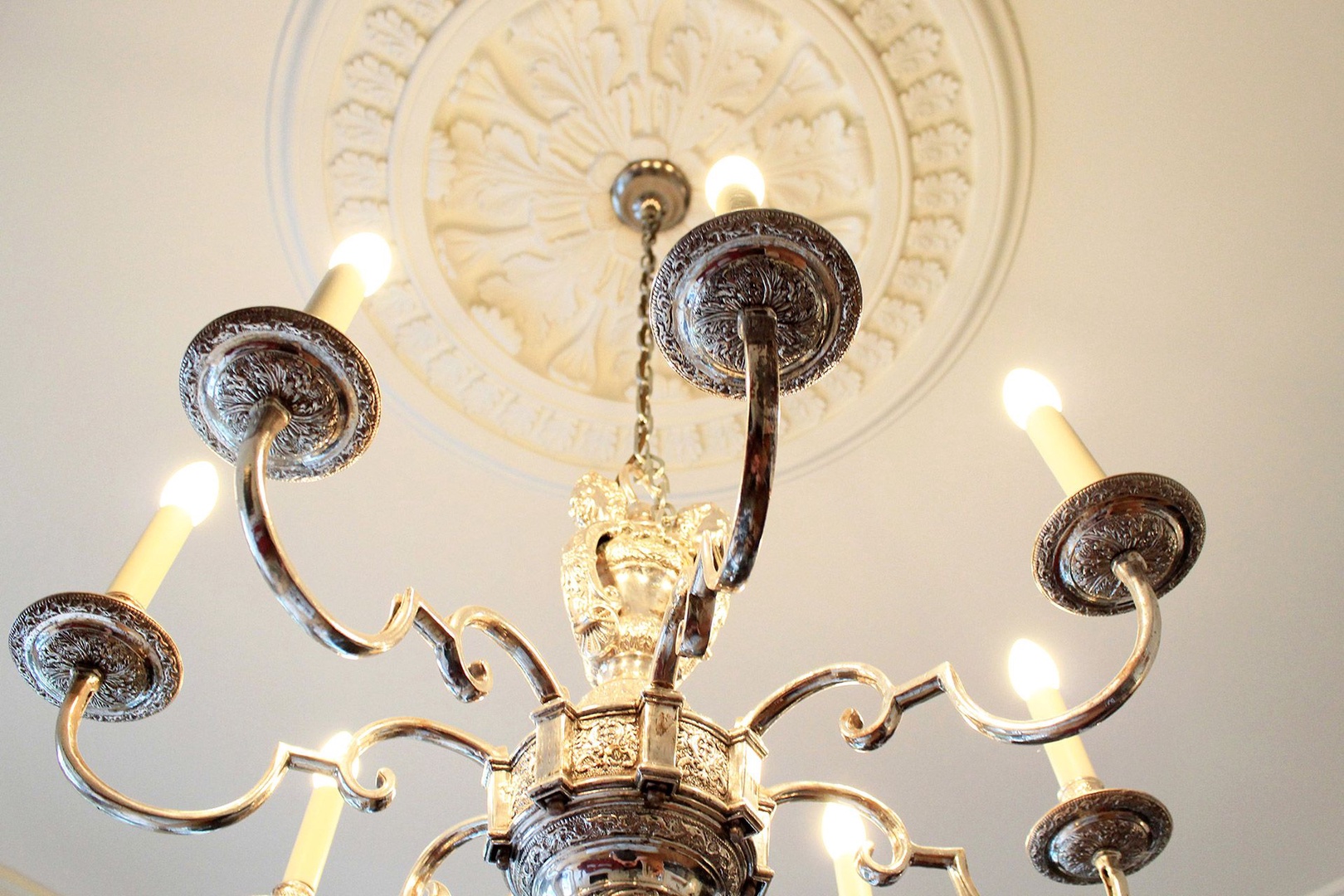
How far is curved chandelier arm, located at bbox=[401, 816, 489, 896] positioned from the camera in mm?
959

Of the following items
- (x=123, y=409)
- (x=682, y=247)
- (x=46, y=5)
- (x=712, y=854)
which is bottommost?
(x=712, y=854)

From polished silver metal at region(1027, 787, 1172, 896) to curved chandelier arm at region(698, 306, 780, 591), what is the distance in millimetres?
477

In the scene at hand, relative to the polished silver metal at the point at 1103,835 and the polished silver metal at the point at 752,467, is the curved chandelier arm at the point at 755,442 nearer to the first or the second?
the polished silver metal at the point at 752,467

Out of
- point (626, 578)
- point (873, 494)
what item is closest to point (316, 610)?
point (626, 578)

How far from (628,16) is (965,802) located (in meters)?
1.79

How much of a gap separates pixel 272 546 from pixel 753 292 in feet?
1.28

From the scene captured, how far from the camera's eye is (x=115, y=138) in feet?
4.99

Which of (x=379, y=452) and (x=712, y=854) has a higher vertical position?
(x=379, y=452)

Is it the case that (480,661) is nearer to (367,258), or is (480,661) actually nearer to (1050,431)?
(367,258)

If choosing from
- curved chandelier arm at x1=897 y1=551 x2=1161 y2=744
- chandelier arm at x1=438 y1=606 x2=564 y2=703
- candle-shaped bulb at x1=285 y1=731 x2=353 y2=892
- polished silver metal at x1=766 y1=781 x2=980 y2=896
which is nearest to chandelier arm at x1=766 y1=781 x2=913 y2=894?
polished silver metal at x1=766 y1=781 x2=980 y2=896

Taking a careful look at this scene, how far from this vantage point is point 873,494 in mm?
1897

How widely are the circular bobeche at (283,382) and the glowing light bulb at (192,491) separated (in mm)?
178

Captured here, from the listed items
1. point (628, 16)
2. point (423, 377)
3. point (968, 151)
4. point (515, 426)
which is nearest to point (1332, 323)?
point (968, 151)

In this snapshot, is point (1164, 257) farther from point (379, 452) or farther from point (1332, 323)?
point (379, 452)
